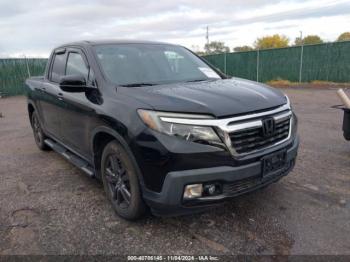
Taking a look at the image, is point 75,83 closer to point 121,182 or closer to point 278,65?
point 121,182

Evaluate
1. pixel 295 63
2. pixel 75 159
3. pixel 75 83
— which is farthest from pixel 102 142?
pixel 295 63

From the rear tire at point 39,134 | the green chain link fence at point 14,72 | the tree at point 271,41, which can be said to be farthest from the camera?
the tree at point 271,41

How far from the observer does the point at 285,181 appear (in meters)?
3.95

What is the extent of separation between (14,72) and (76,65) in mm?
16839

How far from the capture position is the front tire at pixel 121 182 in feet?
9.29

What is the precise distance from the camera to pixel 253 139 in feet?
8.84

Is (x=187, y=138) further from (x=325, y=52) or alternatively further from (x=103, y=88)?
(x=325, y=52)

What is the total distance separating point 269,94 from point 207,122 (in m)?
0.97

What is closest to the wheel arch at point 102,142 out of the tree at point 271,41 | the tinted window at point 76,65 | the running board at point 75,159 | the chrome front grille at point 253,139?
the running board at point 75,159

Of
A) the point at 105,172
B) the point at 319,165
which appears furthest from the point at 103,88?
the point at 319,165

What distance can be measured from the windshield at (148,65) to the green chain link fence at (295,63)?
14.0 metres

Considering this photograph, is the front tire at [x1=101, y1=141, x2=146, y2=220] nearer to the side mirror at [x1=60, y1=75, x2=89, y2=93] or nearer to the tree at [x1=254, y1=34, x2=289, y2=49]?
the side mirror at [x1=60, y1=75, x2=89, y2=93]

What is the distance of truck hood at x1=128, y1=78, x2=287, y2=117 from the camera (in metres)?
2.58

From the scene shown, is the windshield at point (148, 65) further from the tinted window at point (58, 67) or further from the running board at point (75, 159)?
the running board at point (75, 159)
